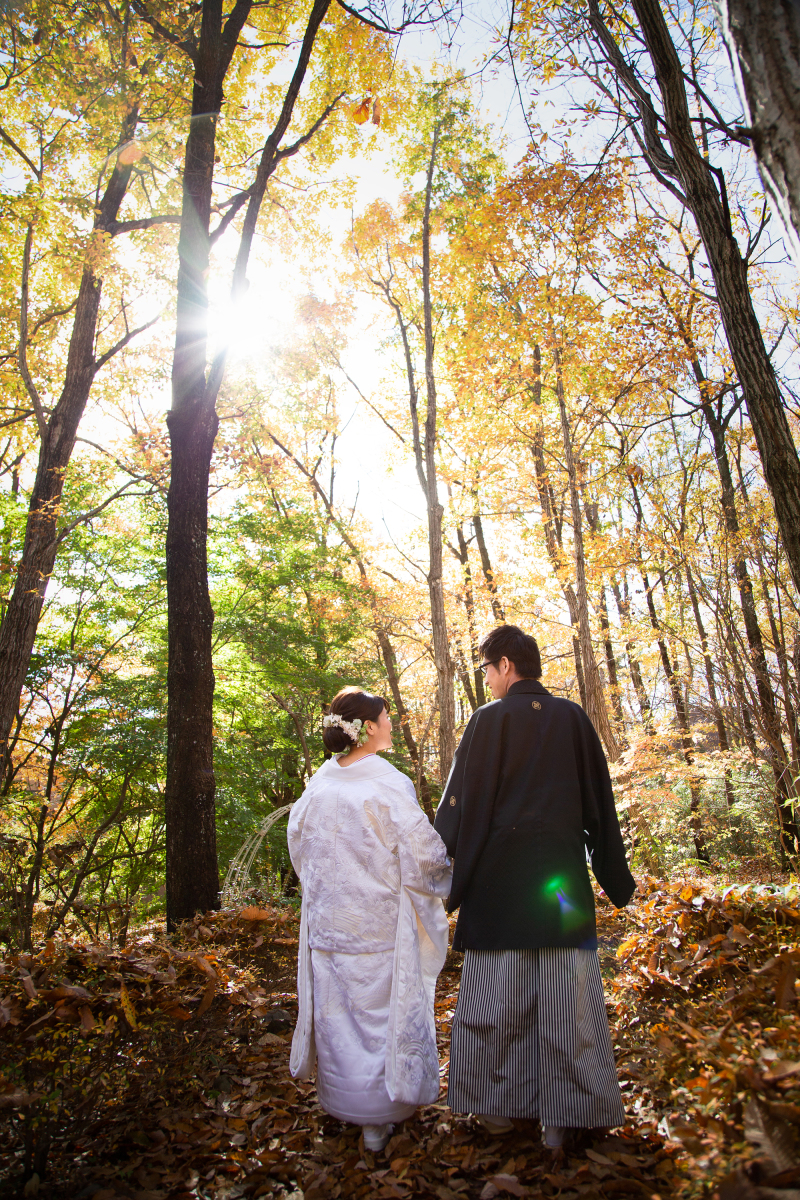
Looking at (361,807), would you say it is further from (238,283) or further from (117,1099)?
(238,283)

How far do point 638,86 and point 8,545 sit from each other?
352 inches

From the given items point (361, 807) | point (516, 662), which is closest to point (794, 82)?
point (516, 662)

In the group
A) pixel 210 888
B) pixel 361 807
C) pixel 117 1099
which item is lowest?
pixel 117 1099

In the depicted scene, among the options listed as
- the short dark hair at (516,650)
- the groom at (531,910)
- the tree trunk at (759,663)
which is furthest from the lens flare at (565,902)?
the tree trunk at (759,663)

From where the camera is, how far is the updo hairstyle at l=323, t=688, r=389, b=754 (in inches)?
114

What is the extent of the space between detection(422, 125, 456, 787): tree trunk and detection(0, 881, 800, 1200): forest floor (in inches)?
219

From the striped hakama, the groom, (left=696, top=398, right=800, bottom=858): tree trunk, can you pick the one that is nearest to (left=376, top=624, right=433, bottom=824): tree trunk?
(left=696, top=398, right=800, bottom=858): tree trunk

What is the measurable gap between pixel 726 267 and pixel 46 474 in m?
7.42

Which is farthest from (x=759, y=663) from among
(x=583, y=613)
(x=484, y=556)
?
(x=484, y=556)

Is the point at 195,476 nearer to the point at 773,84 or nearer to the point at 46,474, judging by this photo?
the point at 46,474

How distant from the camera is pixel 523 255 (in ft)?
26.5

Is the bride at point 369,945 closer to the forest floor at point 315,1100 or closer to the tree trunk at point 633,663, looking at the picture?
the forest floor at point 315,1100

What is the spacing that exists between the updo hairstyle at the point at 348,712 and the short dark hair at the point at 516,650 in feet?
1.84

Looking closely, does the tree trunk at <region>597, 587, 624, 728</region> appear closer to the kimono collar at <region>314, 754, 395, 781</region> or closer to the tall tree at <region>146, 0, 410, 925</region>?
the tall tree at <region>146, 0, 410, 925</region>
